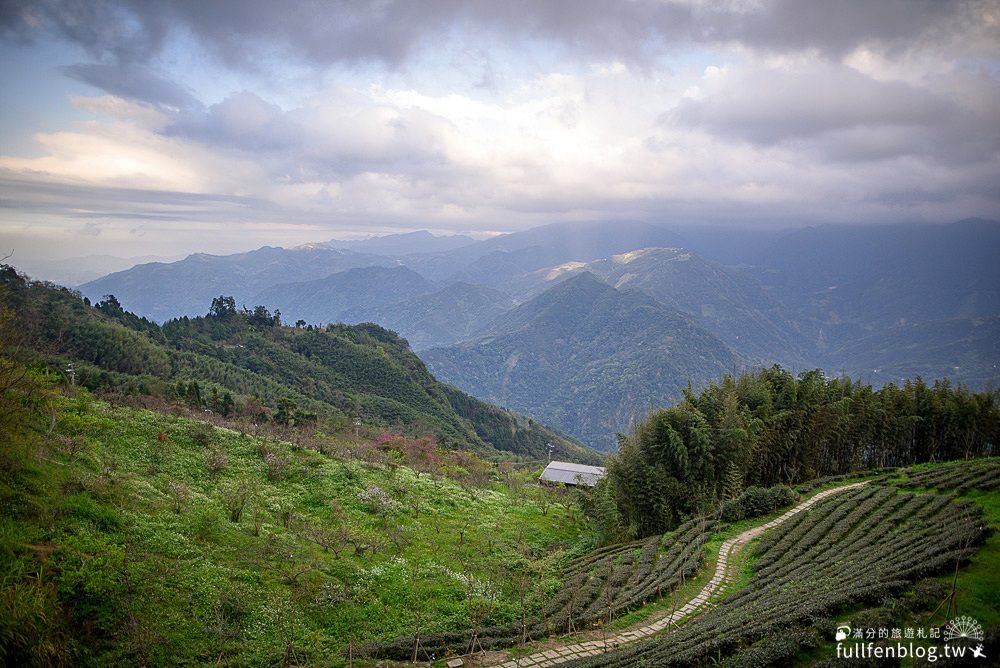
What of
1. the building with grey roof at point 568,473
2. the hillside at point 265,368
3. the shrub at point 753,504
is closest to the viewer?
the shrub at point 753,504

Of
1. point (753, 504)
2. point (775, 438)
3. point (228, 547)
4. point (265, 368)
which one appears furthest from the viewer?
point (265, 368)

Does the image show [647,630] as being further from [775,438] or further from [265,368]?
[265,368]

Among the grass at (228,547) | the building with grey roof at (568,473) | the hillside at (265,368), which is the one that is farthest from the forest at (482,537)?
the hillside at (265,368)

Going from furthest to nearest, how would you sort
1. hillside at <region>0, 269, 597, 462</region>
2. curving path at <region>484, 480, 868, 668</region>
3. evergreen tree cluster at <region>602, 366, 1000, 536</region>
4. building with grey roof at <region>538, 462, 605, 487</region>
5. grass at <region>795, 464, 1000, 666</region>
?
hillside at <region>0, 269, 597, 462</region>, building with grey roof at <region>538, 462, 605, 487</region>, evergreen tree cluster at <region>602, 366, 1000, 536</region>, curving path at <region>484, 480, 868, 668</region>, grass at <region>795, 464, 1000, 666</region>

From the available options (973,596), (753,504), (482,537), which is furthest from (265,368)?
(973,596)

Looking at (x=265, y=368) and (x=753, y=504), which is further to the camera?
(x=265, y=368)

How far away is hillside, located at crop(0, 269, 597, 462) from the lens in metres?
55.1

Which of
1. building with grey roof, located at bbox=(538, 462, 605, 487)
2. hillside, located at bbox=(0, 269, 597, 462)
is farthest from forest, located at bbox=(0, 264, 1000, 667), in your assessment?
hillside, located at bbox=(0, 269, 597, 462)

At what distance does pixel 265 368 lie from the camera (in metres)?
95.0

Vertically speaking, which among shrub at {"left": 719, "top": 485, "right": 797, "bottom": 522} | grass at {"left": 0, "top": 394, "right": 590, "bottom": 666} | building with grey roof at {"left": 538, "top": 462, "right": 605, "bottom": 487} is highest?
grass at {"left": 0, "top": 394, "right": 590, "bottom": 666}

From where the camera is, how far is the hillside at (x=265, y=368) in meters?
55.1

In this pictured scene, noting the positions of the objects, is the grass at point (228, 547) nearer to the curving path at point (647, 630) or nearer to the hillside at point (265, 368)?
the curving path at point (647, 630)

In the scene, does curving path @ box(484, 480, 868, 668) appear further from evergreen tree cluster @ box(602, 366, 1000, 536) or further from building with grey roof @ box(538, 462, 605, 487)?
building with grey roof @ box(538, 462, 605, 487)

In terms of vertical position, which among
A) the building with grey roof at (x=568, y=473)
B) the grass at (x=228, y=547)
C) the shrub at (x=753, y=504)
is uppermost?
the grass at (x=228, y=547)
